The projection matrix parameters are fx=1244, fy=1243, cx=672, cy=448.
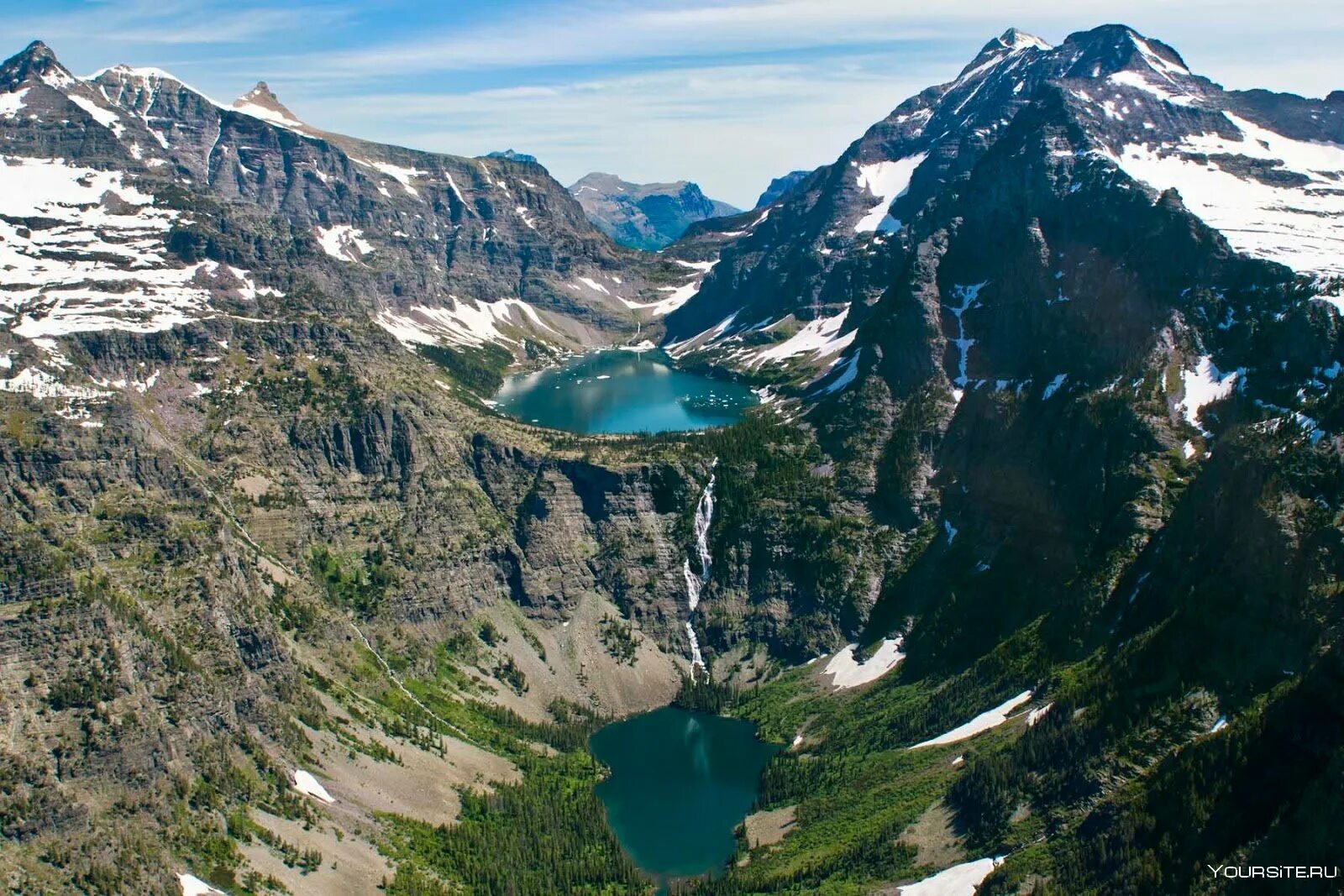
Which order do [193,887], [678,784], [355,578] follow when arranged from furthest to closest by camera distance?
[355,578], [678,784], [193,887]

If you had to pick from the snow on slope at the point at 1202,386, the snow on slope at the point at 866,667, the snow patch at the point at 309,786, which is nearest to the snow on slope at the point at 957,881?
the snow on slope at the point at 866,667

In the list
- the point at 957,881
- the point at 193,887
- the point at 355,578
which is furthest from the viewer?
the point at 355,578

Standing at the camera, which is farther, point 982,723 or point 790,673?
point 790,673

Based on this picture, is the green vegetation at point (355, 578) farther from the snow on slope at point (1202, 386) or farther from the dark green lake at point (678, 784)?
the snow on slope at point (1202, 386)

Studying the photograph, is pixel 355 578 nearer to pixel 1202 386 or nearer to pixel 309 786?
pixel 309 786

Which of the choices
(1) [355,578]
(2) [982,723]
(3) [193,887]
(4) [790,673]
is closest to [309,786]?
(3) [193,887]
